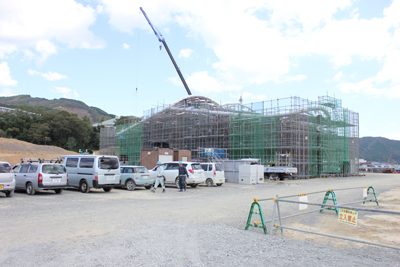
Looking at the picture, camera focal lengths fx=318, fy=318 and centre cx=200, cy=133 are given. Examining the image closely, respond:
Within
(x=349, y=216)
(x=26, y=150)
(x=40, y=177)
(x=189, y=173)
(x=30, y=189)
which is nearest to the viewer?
(x=349, y=216)

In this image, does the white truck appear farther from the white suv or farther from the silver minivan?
the white suv

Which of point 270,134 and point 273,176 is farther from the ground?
point 270,134

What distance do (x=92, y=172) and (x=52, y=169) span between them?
1.73m

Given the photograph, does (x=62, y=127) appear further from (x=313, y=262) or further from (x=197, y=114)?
(x=313, y=262)

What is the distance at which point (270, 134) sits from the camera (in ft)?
113

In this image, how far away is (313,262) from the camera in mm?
5305

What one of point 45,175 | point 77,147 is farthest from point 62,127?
point 45,175

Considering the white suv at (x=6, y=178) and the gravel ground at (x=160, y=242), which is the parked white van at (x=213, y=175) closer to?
the gravel ground at (x=160, y=242)

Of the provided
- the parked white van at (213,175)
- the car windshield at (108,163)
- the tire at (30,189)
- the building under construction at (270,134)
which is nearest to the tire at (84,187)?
the car windshield at (108,163)

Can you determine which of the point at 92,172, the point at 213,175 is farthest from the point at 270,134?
the point at 92,172

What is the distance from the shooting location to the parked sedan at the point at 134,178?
57.0 feet

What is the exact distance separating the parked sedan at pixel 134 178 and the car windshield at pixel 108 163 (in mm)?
1857

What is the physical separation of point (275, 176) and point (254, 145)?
5.99 m

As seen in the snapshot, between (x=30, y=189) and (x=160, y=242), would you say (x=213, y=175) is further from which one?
(x=160, y=242)
